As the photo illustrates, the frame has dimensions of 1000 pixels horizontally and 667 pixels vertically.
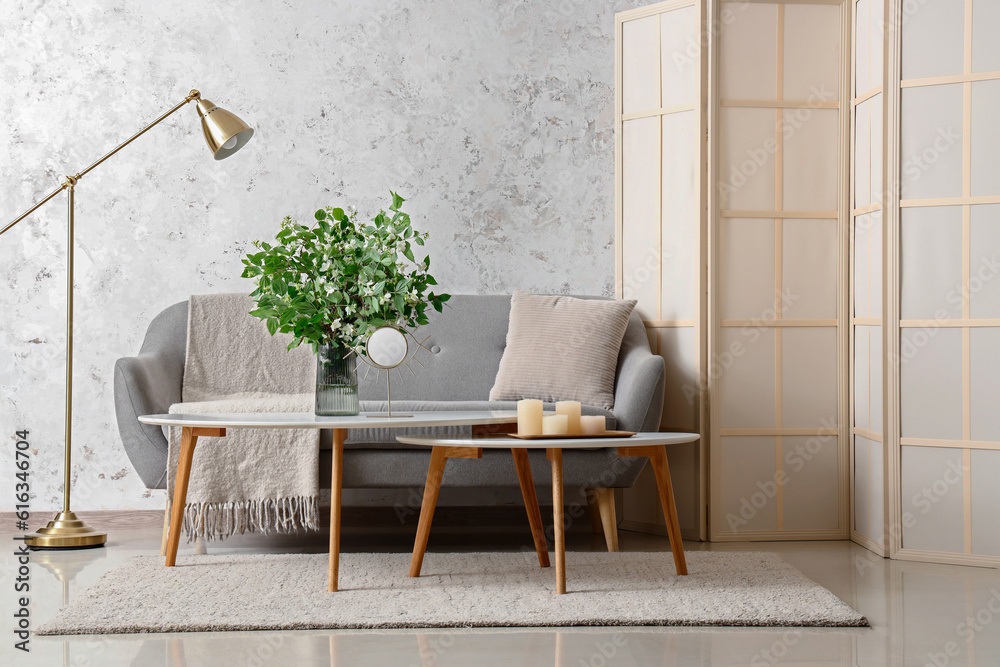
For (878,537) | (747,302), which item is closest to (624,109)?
(747,302)

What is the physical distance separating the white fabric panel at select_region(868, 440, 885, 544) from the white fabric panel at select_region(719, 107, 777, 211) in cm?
87

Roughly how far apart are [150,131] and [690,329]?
7.09ft

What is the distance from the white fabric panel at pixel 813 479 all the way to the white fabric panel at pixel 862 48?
3.86ft

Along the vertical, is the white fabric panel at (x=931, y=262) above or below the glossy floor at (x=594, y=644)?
above

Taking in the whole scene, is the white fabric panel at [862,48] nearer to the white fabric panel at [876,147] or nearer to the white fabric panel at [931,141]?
the white fabric panel at [876,147]

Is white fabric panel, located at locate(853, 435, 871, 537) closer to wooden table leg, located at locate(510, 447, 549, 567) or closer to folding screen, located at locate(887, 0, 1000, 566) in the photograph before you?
folding screen, located at locate(887, 0, 1000, 566)

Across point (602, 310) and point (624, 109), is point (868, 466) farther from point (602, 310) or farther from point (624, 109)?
point (624, 109)

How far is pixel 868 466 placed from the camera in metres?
2.91

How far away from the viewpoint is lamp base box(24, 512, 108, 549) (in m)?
2.93

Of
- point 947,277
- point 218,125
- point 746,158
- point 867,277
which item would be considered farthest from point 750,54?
point 218,125

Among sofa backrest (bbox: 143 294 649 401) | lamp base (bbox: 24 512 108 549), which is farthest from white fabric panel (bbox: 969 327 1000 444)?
lamp base (bbox: 24 512 108 549)

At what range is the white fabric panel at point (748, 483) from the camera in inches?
120

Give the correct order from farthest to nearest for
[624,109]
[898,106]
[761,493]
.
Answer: [624,109]
[761,493]
[898,106]

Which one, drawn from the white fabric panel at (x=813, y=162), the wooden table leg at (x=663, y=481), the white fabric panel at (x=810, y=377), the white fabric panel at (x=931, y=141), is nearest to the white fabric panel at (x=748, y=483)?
the white fabric panel at (x=810, y=377)
